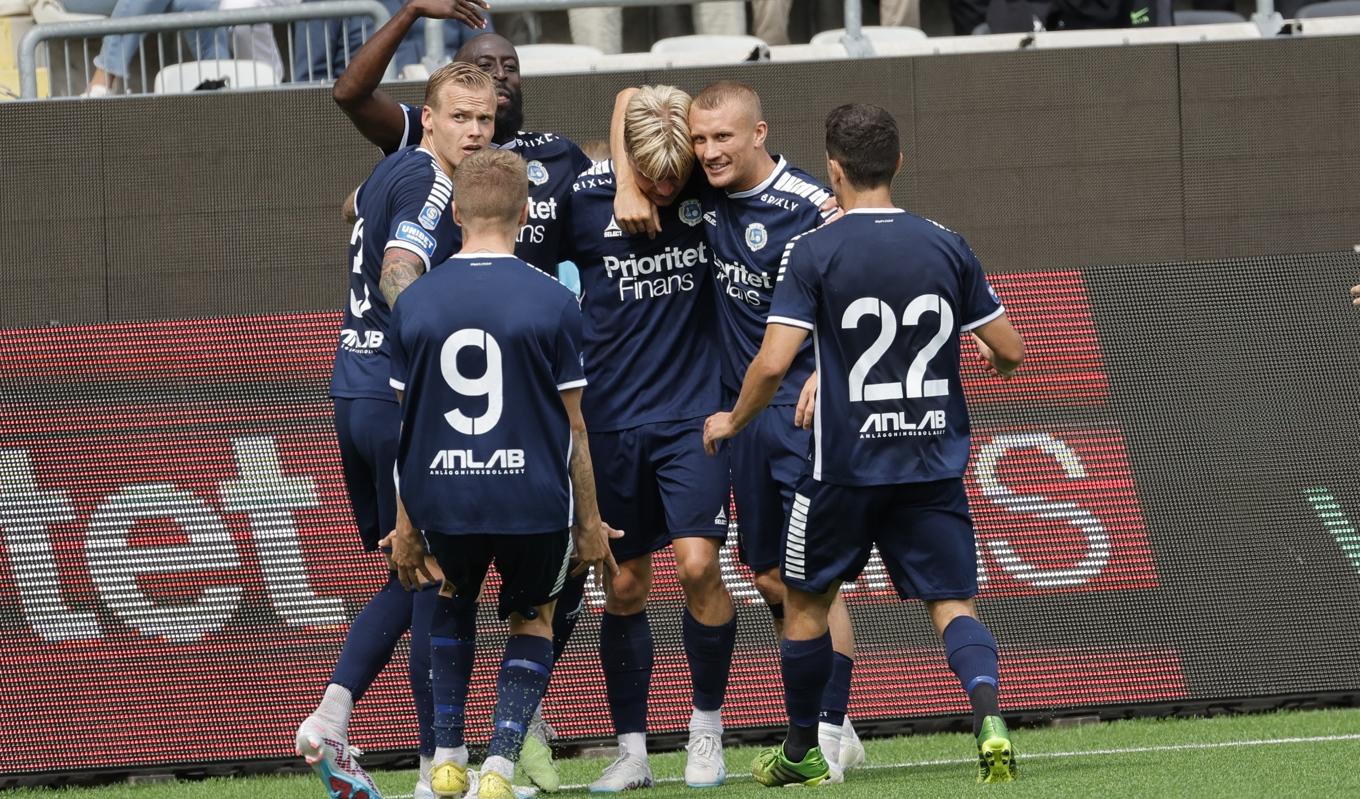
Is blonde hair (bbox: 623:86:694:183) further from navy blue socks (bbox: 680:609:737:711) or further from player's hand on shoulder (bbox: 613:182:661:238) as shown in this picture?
navy blue socks (bbox: 680:609:737:711)

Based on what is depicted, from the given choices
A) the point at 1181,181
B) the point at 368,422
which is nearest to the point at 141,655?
the point at 368,422

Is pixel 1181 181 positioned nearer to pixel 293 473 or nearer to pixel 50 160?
pixel 293 473

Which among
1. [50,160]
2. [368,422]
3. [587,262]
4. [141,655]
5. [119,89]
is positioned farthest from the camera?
[119,89]

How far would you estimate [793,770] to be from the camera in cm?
548

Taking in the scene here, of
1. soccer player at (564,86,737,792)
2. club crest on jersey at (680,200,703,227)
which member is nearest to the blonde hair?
soccer player at (564,86,737,792)

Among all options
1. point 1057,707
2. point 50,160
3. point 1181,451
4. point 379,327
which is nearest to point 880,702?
point 1057,707

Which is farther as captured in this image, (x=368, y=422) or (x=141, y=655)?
(x=141, y=655)

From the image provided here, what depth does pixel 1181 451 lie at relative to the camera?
7.31m

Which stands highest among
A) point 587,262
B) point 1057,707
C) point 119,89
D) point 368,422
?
point 119,89

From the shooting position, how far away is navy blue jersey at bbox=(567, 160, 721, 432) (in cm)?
588

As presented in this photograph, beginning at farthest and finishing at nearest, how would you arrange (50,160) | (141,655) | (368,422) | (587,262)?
(50,160), (141,655), (587,262), (368,422)

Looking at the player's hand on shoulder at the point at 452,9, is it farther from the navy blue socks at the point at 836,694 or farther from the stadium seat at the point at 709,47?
the stadium seat at the point at 709,47

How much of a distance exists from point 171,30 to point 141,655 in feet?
12.9

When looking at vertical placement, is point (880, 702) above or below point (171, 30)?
below
